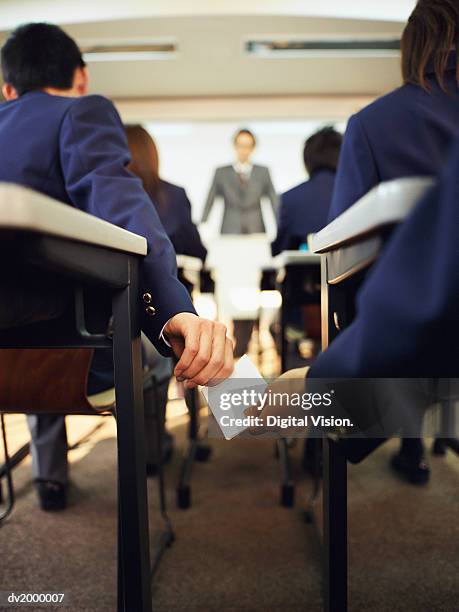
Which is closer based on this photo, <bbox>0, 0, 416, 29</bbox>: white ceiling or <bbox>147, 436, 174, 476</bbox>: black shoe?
<bbox>147, 436, 174, 476</bbox>: black shoe

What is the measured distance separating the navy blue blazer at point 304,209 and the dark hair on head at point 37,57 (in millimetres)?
1364

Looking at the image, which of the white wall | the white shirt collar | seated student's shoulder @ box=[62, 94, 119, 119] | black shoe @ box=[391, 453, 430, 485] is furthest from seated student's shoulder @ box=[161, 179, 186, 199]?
the white wall

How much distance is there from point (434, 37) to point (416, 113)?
159 mm

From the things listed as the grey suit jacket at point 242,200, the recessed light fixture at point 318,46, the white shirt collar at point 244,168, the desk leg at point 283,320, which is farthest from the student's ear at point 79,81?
the recessed light fixture at point 318,46

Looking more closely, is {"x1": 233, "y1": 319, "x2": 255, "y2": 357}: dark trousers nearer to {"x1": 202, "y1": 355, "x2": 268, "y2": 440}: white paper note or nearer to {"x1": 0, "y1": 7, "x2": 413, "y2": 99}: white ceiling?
{"x1": 0, "y1": 7, "x2": 413, "y2": 99}: white ceiling

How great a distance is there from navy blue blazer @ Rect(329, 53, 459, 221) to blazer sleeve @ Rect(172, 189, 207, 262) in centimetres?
111

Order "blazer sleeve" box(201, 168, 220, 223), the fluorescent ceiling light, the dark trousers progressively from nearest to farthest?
the dark trousers → "blazer sleeve" box(201, 168, 220, 223) → the fluorescent ceiling light

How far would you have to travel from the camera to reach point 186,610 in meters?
1.03

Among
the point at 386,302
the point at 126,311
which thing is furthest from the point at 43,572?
the point at 386,302

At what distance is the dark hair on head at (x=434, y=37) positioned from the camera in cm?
88

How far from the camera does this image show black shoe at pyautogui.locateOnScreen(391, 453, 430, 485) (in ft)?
5.47

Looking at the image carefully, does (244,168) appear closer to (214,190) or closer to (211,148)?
(214,190)

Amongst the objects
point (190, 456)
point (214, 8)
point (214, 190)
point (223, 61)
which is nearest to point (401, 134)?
point (190, 456)

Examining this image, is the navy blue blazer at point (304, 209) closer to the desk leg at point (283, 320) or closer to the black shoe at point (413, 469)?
the desk leg at point (283, 320)
